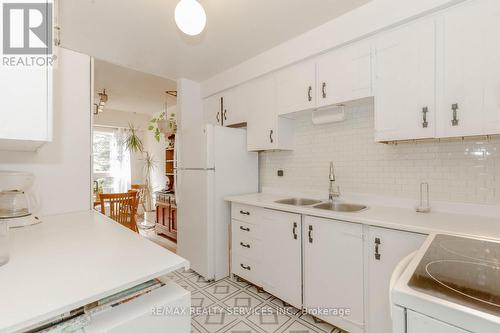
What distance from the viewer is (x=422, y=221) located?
4.83ft

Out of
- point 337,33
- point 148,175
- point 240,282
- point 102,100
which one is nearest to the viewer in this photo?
point 337,33

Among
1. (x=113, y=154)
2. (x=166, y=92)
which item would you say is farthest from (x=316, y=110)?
(x=113, y=154)

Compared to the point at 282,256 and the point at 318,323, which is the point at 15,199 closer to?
the point at 282,256

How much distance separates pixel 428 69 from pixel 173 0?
194 centimetres

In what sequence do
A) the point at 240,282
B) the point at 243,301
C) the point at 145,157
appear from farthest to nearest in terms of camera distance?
the point at 145,157 → the point at 240,282 → the point at 243,301

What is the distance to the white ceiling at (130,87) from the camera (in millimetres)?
3440

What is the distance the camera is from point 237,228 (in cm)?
256

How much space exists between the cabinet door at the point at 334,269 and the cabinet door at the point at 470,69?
92 centimetres

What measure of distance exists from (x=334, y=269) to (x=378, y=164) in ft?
3.22

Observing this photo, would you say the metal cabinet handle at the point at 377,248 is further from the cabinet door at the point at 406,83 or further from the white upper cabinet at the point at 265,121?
the white upper cabinet at the point at 265,121

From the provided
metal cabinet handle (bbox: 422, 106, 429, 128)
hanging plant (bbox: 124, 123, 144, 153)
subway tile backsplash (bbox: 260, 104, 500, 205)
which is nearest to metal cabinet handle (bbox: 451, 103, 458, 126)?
metal cabinet handle (bbox: 422, 106, 429, 128)

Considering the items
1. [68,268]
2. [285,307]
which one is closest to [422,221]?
[285,307]

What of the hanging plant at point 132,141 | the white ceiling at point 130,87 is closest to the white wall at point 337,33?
the white ceiling at point 130,87

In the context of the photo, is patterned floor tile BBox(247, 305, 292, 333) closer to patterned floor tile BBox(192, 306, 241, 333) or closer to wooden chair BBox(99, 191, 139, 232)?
patterned floor tile BBox(192, 306, 241, 333)
